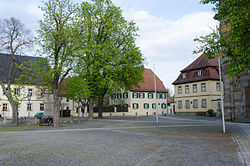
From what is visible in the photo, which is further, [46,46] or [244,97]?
[244,97]

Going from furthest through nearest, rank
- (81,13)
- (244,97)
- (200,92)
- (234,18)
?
1. (200,92)
2. (81,13)
3. (244,97)
4. (234,18)

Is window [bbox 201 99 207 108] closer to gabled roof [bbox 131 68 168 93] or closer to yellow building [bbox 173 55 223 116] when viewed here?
yellow building [bbox 173 55 223 116]

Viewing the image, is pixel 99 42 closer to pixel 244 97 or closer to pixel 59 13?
pixel 59 13

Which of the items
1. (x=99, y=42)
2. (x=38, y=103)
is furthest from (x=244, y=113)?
(x=38, y=103)

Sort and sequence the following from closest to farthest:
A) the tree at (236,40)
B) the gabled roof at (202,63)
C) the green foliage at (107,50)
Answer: the tree at (236,40) → the green foliage at (107,50) → the gabled roof at (202,63)

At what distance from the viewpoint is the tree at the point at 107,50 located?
99.1 ft

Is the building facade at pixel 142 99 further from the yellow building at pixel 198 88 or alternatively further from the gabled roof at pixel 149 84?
the yellow building at pixel 198 88

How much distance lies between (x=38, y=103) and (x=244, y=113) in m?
43.5

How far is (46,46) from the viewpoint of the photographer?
22984 millimetres

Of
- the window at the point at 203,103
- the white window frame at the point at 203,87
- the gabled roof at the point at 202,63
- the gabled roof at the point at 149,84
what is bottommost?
the window at the point at 203,103

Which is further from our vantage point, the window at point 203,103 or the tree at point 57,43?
the window at point 203,103

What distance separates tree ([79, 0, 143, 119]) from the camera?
3022 centimetres

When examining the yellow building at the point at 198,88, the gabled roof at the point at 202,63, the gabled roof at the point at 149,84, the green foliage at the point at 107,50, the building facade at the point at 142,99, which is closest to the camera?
the green foliage at the point at 107,50

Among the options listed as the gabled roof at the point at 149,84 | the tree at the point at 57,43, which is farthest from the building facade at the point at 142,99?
the tree at the point at 57,43
